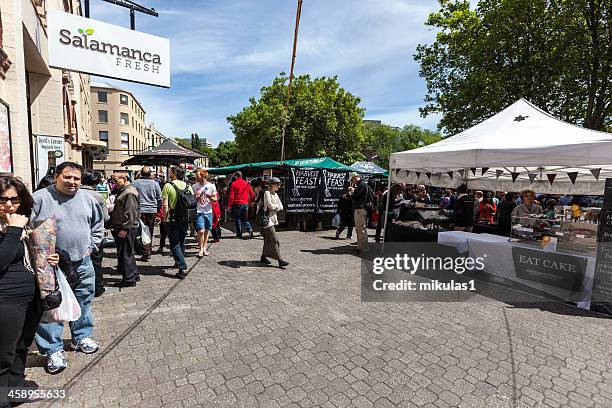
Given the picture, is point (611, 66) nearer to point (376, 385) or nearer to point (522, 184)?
point (522, 184)

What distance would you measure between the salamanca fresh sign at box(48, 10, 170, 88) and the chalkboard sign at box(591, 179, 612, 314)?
9.40 m

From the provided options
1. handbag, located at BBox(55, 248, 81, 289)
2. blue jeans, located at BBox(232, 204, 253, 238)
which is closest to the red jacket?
blue jeans, located at BBox(232, 204, 253, 238)

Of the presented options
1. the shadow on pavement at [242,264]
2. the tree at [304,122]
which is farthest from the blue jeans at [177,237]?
the tree at [304,122]

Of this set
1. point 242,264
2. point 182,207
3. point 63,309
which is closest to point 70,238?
point 63,309

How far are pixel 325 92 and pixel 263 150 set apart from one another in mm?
7042

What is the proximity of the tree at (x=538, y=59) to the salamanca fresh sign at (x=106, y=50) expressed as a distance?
527 inches

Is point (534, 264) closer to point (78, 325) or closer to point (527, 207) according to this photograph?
point (527, 207)

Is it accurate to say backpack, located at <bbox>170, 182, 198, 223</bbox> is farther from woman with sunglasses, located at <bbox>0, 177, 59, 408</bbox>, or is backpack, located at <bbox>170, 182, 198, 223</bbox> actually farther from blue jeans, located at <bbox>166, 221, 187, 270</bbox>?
woman with sunglasses, located at <bbox>0, 177, 59, 408</bbox>

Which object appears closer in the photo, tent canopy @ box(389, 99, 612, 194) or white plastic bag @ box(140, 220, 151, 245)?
tent canopy @ box(389, 99, 612, 194)

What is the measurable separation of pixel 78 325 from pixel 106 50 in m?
6.83

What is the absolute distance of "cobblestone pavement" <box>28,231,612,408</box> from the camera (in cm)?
258

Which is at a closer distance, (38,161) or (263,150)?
(38,161)

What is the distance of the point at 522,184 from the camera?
1192cm

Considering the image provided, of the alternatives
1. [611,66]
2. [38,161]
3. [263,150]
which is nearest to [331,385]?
[38,161]
